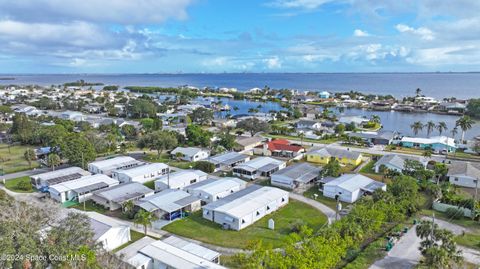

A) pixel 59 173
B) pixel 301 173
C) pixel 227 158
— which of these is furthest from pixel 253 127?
pixel 59 173

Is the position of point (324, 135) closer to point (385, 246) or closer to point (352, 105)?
point (385, 246)

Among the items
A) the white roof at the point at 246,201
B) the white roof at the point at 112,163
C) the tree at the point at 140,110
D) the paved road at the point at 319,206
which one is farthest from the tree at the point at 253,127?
the tree at the point at 140,110

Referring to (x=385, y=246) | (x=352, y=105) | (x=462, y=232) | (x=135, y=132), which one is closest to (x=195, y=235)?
(x=385, y=246)

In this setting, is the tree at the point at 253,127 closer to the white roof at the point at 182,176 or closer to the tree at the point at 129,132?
the tree at the point at 129,132

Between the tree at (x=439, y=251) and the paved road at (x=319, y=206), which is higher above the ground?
the tree at (x=439, y=251)

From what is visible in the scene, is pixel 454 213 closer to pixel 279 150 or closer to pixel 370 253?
pixel 370 253
